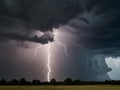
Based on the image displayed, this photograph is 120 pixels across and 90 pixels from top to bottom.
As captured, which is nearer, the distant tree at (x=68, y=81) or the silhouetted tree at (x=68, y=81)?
the silhouetted tree at (x=68, y=81)

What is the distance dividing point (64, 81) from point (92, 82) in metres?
18.5

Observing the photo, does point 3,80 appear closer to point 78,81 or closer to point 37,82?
point 37,82

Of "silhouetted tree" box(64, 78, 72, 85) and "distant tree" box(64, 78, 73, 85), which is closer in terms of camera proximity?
"silhouetted tree" box(64, 78, 72, 85)

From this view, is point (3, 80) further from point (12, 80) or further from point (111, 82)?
point (111, 82)

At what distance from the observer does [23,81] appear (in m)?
128

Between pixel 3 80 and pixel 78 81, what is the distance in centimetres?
4821

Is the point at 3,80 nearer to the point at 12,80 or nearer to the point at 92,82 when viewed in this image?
the point at 12,80

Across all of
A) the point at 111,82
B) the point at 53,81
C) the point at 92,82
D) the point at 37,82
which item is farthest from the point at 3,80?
the point at 111,82

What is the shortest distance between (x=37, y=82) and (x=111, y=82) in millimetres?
47819

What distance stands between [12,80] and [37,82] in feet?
52.3

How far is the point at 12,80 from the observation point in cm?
12825

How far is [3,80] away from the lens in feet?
415

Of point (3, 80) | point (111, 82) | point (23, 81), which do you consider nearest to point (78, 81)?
point (111, 82)

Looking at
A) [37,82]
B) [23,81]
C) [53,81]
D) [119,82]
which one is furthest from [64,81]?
[119,82]
